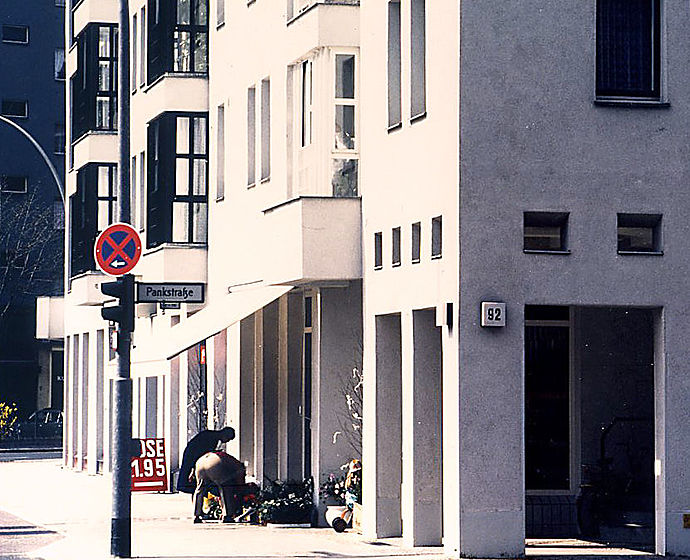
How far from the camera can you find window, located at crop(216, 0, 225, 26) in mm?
33094

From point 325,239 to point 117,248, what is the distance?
11.0ft

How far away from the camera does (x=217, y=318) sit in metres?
27.7

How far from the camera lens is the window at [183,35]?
3469cm

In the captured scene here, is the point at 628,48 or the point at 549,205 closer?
the point at 549,205


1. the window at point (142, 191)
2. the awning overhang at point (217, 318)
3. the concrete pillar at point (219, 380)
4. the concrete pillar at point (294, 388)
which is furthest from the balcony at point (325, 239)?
the window at point (142, 191)

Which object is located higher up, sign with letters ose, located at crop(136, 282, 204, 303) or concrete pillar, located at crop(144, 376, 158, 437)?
sign with letters ose, located at crop(136, 282, 204, 303)

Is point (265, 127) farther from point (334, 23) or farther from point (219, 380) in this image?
point (219, 380)

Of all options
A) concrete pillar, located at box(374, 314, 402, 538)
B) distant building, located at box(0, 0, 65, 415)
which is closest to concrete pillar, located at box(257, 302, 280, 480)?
concrete pillar, located at box(374, 314, 402, 538)

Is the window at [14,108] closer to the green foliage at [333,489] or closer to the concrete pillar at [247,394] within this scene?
the concrete pillar at [247,394]

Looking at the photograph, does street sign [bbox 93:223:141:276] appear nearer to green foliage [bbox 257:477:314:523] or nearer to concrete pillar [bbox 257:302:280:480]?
green foliage [bbox 257:477:314:523]

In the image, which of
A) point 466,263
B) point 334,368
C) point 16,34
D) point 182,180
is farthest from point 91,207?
point 16,34

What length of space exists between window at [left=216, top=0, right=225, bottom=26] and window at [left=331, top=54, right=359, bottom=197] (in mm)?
7604

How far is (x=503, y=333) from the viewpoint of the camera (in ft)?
67.4

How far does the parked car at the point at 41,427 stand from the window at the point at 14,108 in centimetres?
1456
